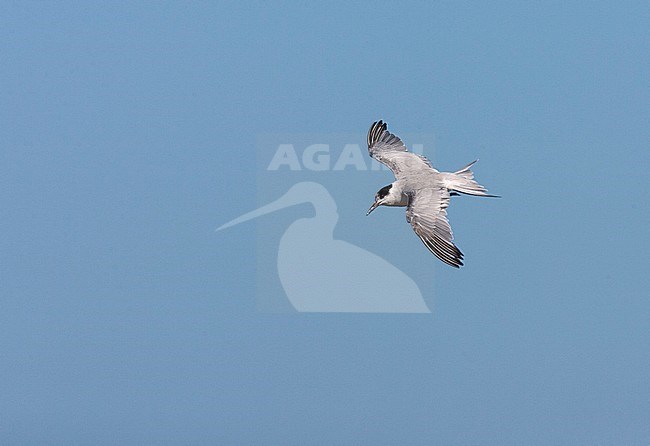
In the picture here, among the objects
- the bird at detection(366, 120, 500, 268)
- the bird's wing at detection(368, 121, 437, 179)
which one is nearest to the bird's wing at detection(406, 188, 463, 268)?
the bird at detection(366, 120, 500, 268)

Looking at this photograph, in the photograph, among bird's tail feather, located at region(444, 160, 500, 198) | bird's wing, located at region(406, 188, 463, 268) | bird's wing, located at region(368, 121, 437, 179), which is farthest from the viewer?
bird's wing, located at region(368, 121, 437, 179)

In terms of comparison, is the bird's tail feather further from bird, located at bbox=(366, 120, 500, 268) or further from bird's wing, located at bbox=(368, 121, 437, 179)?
bird's wing, located at bbox=(368, 121, 437, 179)

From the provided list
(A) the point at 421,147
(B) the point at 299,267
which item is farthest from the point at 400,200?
(B) the point at 299,267

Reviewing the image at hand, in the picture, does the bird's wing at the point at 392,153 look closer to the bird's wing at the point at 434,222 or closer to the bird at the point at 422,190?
the bird at the point at 422,190

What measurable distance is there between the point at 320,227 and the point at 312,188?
0.18 meters

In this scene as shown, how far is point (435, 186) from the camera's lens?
3221mm

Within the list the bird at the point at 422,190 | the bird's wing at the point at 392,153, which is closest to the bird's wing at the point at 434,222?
the bird at the point at 422,190

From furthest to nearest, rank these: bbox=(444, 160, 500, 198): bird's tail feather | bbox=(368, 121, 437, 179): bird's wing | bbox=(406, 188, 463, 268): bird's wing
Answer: bbox=(368, 121, 437, 179): bird's wing
bbox=(444, 160, 500, 198): bird's tail feather
bbox=(406, 188, 463, 268): bird's wing

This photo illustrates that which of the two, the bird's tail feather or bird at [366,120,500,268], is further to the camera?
the bird's tail feather

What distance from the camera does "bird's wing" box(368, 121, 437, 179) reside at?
11.3 feet

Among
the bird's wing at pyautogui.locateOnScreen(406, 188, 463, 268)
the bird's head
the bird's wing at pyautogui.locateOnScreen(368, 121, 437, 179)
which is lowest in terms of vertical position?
the bird's wing at pyautogui.locateOnScreen(406, 188, 463, 268)

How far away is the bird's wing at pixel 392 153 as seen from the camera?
3455 millimetres

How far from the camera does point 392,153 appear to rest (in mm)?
3578

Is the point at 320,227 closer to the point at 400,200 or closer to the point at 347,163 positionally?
the point at 347,163
